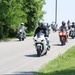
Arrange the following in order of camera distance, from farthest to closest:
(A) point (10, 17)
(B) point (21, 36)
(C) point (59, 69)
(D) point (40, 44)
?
1. (A) point (10, 17)
2. (B) point (21, 36)
3. (D) point (40, 44)
4. (C) point (59, 69)

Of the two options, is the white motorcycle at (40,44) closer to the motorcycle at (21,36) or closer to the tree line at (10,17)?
the motorcycle at (21,36)

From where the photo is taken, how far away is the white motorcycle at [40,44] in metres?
18.5

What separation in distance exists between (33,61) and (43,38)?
2.72m

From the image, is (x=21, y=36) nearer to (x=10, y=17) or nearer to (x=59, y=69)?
(x=10, y=17)

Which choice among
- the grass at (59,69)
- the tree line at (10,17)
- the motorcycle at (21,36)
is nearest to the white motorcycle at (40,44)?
the grass at (59,69)

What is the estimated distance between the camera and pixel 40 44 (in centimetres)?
1864

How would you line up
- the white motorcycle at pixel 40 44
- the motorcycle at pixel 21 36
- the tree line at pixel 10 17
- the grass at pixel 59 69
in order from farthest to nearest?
the tree line at pixel 10 17
the motorcycle at pixel 21 36
the white motorcycle at pixel 40 44
the grass at pixel 59 69

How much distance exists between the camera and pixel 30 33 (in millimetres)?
41969

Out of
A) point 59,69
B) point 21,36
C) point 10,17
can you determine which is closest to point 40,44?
point 59,69

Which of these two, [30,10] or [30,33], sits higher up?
[30,10]

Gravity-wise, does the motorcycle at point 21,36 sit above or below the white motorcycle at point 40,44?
below

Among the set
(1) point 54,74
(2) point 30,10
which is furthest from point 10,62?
(2) point 30,10

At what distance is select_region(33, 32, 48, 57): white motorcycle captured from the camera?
1850 centimetres

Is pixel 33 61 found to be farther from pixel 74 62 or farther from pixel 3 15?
pixel 3 15
